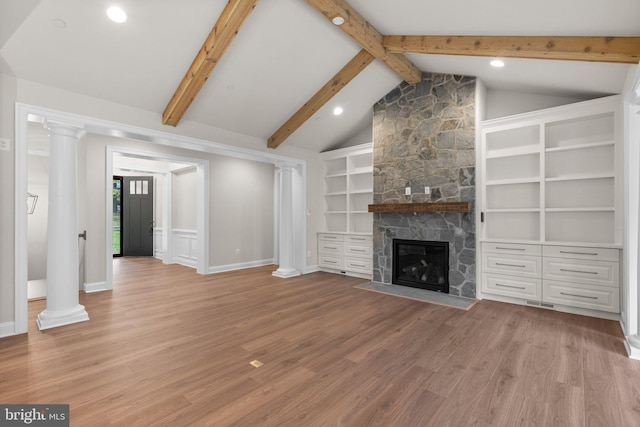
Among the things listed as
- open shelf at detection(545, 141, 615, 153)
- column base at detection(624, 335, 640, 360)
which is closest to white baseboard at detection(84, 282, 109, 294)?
column base at detection(624, 335, 640, 360)

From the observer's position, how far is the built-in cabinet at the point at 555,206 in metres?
3.44

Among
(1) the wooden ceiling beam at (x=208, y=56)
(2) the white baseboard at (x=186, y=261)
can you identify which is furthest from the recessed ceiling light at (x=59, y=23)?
(2) the white baseboard at (x=186, y=261)

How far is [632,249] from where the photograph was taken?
8.91 ft

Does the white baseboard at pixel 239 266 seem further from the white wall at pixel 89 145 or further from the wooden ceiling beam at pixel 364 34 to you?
the wooden ceiling beam at pixel 364 34

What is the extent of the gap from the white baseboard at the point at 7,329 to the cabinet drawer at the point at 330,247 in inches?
183

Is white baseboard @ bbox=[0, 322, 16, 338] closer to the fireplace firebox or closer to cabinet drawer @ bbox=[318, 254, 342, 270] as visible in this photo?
cabinet drawer @ bbox=[318, 254, 342, 270]

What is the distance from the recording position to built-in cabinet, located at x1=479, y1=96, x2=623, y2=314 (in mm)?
3441

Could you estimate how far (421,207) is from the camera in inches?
181

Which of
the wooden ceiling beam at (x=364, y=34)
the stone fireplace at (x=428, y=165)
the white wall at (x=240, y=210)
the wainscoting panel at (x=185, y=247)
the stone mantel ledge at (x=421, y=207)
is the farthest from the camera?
the wainscoting panel at (x=185, y=247)

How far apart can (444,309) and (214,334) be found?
280 cm

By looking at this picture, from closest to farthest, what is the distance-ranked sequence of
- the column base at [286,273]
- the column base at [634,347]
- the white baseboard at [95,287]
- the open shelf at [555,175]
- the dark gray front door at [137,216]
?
the column base at [634,347]
the open shelf at [555,175]
the white baseboard at [95,287]
the column base at [286,273]
the dark gray front door at [137,216]

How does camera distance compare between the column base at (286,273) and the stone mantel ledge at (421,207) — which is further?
the column base at (286,273)

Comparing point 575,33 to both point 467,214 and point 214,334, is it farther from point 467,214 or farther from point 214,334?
point 214,334

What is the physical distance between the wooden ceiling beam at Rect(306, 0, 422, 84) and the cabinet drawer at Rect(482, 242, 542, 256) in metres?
2.80
